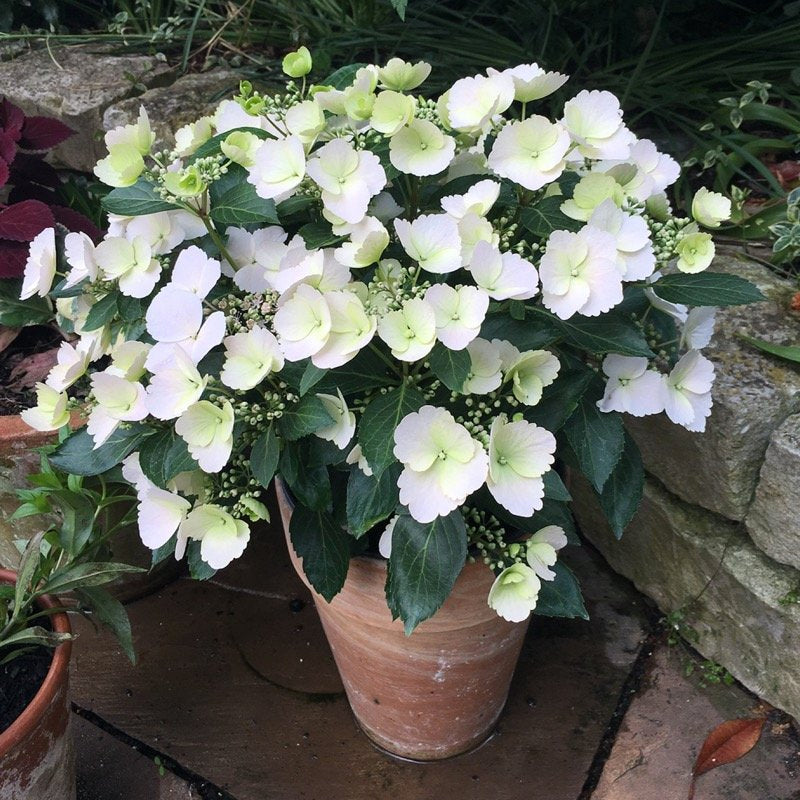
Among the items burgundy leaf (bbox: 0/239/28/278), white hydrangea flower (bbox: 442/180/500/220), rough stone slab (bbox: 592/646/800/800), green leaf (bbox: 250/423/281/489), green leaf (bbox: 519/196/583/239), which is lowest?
rough stone slab (bbox: 592/646/800/800)

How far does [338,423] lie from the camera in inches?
40.1

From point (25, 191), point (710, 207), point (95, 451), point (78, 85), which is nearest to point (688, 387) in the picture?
point (710, 207)

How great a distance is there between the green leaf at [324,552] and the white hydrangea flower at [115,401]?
28cm

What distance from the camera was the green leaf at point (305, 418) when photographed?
39.1 inches

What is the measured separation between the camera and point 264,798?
1.51 metres

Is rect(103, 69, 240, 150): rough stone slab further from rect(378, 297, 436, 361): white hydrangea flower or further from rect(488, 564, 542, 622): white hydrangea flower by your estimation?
rect(488, 564, 542, 622): white hydrangea flower

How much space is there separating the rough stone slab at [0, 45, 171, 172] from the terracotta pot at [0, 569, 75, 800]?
55.3 inches

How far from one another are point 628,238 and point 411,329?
0.28 m

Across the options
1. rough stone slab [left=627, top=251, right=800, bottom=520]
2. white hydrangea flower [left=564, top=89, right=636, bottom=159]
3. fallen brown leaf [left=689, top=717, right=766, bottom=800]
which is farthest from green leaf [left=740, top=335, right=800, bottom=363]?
fallen brown leaf [left=689, top=717, right=766, bottom=800]

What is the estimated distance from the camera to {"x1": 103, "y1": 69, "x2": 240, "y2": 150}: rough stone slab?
2.14 meters

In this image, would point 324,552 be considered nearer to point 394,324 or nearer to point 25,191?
point 394,324

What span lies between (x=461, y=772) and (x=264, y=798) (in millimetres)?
350

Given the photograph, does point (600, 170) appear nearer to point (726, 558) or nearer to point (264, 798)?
point (726, 558)

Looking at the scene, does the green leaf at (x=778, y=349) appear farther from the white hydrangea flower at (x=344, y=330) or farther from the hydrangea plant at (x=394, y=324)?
the white hydrangea flower at (x=344, y=330)
